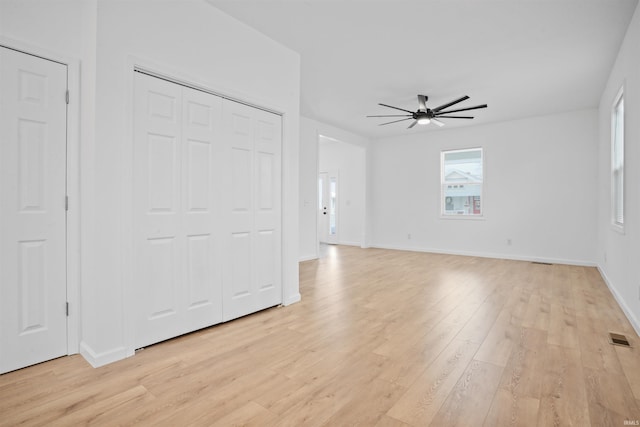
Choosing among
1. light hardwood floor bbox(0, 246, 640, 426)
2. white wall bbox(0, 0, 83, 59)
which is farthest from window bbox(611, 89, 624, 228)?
white wall bbox(0, 0, 83, 59)

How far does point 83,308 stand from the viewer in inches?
89.9

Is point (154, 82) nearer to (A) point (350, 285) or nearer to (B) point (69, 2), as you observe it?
(B) point (69, 2)

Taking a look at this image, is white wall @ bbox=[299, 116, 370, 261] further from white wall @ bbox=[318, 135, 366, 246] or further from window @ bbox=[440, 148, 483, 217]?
window @ bbox=[440, 148, 483, 217]

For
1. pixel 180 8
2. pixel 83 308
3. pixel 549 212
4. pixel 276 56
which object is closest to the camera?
pixel 83 308

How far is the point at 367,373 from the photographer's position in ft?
6.79

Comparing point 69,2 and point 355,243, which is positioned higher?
point 69,2

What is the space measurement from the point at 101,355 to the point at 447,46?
4255mm

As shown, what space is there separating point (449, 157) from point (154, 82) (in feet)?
21.7

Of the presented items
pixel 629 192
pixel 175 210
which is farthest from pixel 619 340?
pixel 175 210

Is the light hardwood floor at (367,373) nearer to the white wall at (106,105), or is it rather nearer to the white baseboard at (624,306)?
the white baseboard at (624,306)

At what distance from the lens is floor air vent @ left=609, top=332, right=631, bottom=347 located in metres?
2.53

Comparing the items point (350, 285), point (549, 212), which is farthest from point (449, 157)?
point (350, 285)

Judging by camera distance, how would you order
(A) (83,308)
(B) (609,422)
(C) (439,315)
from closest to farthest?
1. (B) (609,422)
2. (A) (83,308)
3. (C) (439,315)

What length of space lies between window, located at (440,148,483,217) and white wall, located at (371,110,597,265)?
0.17 metres
